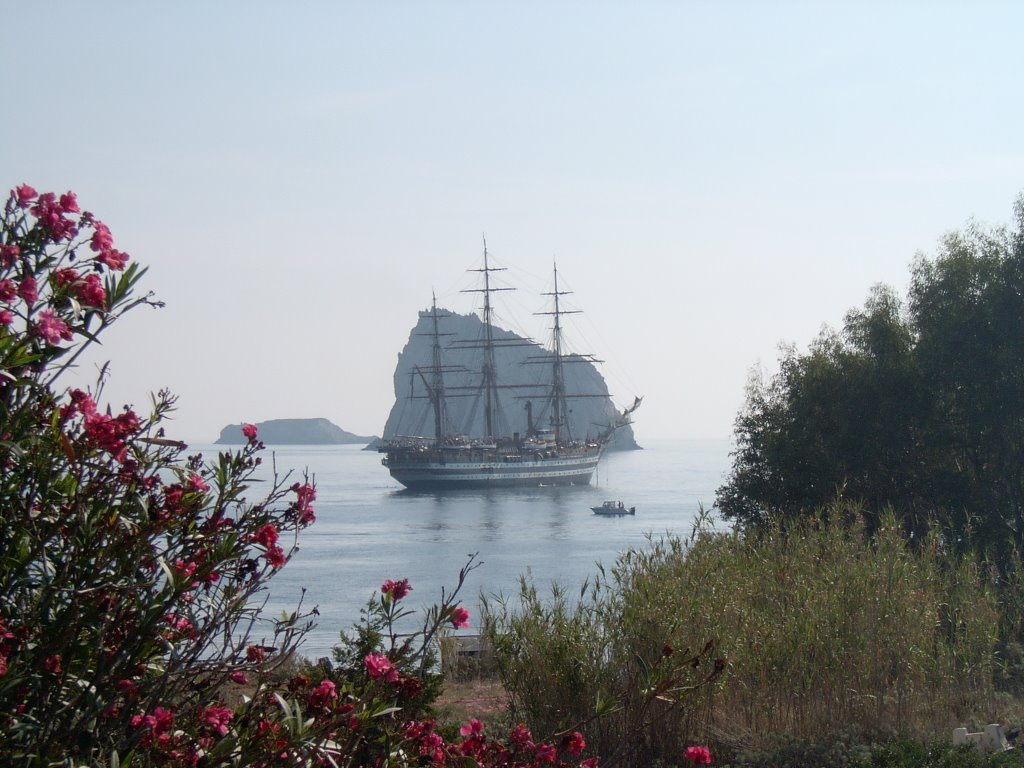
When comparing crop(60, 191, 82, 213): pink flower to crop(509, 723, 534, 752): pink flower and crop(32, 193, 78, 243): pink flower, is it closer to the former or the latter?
crop(32, 193, 78, 243): pink flower

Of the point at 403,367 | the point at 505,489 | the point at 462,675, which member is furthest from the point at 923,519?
the point at 403,367

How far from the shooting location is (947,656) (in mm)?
7305

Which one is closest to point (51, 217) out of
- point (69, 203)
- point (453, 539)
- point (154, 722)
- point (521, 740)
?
point (69, 203)

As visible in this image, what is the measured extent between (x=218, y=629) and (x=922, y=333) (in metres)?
16.4

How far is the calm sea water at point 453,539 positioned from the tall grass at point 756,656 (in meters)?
0.89

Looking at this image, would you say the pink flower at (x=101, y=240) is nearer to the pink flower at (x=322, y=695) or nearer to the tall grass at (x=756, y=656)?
the pink flower at (x=322, y=695)

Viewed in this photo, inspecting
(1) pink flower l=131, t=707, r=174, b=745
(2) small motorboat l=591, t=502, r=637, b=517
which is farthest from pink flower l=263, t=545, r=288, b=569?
(2) small motorboat l=591, t=502, r=637, b=517

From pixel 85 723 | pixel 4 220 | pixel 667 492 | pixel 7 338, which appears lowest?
pixel 667 492

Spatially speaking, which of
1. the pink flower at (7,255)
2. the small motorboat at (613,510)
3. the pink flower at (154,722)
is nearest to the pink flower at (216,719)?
the pink flower at (154,722)

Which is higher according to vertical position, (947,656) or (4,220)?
(4,220)

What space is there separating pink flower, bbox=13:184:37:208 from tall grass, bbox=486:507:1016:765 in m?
4.31

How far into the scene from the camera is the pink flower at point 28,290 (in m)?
2.61

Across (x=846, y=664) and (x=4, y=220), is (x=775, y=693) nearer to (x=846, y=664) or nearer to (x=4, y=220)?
(x=846, y=664)

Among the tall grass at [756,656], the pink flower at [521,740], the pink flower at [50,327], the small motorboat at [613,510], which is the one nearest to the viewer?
the pink flower at [50,327]
